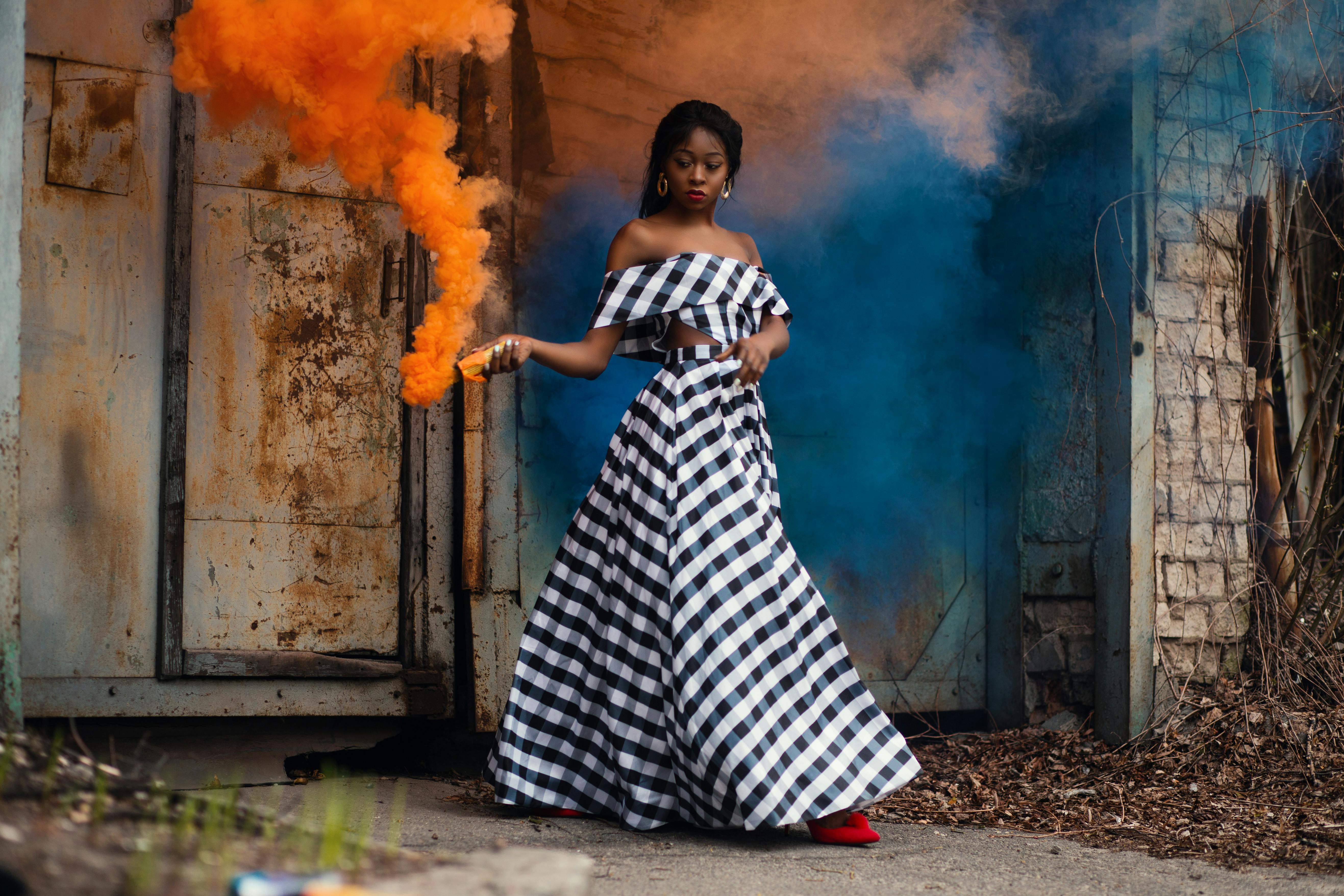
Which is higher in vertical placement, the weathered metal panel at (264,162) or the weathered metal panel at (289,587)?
the weathered metal panel at (264,162)

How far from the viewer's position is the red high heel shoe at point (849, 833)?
2.75 metres

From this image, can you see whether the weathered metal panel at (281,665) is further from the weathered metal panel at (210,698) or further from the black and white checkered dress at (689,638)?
the black and white checkered dress at (689,638)

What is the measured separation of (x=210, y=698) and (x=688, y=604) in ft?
5.42

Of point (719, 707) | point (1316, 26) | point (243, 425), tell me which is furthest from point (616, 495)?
point (1316, 26)

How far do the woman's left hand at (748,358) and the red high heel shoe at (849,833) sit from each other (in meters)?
1.16

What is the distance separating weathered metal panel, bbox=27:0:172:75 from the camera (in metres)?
3.21

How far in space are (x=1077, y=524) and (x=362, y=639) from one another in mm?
2591

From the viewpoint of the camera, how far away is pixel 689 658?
108 inches

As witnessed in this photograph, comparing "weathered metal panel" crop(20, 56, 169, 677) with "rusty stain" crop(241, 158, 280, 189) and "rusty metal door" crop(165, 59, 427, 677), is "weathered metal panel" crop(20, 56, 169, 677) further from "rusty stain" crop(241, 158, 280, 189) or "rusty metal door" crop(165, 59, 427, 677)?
"rusty stain" crop(241, 158, 280, 189)

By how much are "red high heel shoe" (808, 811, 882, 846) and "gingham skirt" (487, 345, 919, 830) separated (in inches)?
3.7

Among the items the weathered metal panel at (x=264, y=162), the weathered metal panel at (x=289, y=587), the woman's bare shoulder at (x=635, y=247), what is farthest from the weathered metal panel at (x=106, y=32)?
the woman's bare shoulder at (x=635, y=247)

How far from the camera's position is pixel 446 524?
12.2 ft

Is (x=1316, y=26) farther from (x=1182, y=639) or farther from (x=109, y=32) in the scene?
(x=109, y=32)

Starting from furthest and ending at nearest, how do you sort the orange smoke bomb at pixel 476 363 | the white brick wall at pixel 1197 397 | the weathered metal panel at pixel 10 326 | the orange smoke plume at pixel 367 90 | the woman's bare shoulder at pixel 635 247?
1. the white brick wall at pixel 1197 397
2. the woman's bare shoulder at pixel 635 247
3. the orange smoke plume at pixel 367 90
4. the orange smoke bomb at pixel 476 363
5. the weathered metal panel at pixel 10 326
